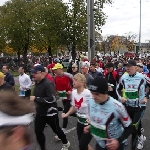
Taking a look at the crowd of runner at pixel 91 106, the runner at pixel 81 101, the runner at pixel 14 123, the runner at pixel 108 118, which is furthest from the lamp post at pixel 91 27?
the runner at pixel 14 123

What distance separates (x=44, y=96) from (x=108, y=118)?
1928 mm

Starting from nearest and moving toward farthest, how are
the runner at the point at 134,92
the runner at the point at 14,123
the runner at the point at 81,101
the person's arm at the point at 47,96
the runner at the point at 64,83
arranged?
the runner at the point at 14,123 < the runner at the point at 81,101 < the person's arm at the point at 47,96 < the runner at the point at 134,92 < the runner at the point at 64,83

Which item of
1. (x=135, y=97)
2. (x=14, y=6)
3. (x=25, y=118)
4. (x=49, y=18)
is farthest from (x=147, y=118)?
(x=14, y=6)

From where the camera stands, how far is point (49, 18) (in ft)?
76.3

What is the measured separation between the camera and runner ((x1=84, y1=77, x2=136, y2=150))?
324 centimetres

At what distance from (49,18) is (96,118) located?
2073 cm

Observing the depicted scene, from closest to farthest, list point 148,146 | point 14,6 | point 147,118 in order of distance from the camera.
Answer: point 148,146 → point 147,118 → point 14,6

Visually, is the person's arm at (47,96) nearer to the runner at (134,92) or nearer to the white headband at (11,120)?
the runner at (134,92)

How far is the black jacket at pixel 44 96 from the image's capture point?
4.91m

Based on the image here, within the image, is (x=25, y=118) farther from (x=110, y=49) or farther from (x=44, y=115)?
(x=110, y=49)

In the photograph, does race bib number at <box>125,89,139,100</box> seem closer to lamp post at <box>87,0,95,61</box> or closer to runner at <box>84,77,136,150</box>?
runner at <box>84,77,136,150</box>

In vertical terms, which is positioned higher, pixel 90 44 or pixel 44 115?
pixel 90 44

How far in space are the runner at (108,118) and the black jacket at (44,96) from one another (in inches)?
65.6

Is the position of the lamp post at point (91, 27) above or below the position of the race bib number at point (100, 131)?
above
